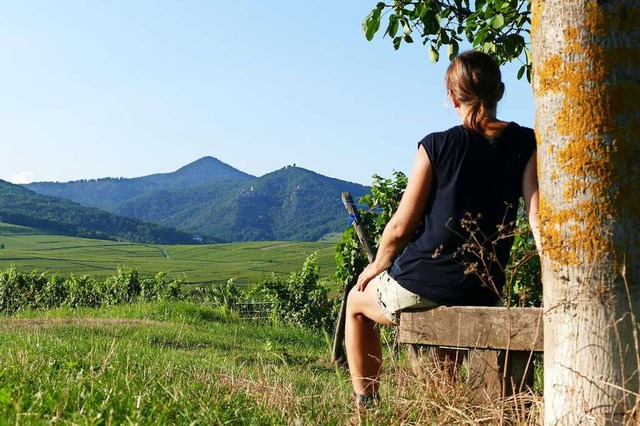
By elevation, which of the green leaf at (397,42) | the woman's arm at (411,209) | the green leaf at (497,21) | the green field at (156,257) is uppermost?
the green leaf at (397,42)

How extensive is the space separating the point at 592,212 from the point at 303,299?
15793 mm

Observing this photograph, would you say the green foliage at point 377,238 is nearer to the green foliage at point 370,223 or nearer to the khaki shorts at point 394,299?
the green foliage at point 370,223

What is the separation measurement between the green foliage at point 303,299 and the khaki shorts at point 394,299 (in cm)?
1389

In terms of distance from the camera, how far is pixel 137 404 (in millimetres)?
3148

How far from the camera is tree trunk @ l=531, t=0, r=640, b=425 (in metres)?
2.82

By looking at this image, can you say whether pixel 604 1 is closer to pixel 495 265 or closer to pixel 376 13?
pixel 495 265

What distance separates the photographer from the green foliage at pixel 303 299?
59.9ft

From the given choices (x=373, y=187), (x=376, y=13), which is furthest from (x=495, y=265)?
(x=373, y=187)

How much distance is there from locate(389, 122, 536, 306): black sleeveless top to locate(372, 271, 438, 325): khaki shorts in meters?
0.04

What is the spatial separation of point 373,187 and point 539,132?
7.97m

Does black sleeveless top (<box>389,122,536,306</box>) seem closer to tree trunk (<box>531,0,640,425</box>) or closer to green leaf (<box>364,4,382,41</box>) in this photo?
tree trunk (<box>531,0,640,425</box>)

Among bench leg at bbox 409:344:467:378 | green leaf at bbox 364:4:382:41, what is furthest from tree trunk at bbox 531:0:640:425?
green leaf at bbox 364:4:382:41

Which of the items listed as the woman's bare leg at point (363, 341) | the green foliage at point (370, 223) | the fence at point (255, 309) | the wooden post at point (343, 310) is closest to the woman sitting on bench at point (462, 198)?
the woman's bare leg at point (363, 341)

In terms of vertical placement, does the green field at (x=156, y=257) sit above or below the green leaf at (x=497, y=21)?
below
